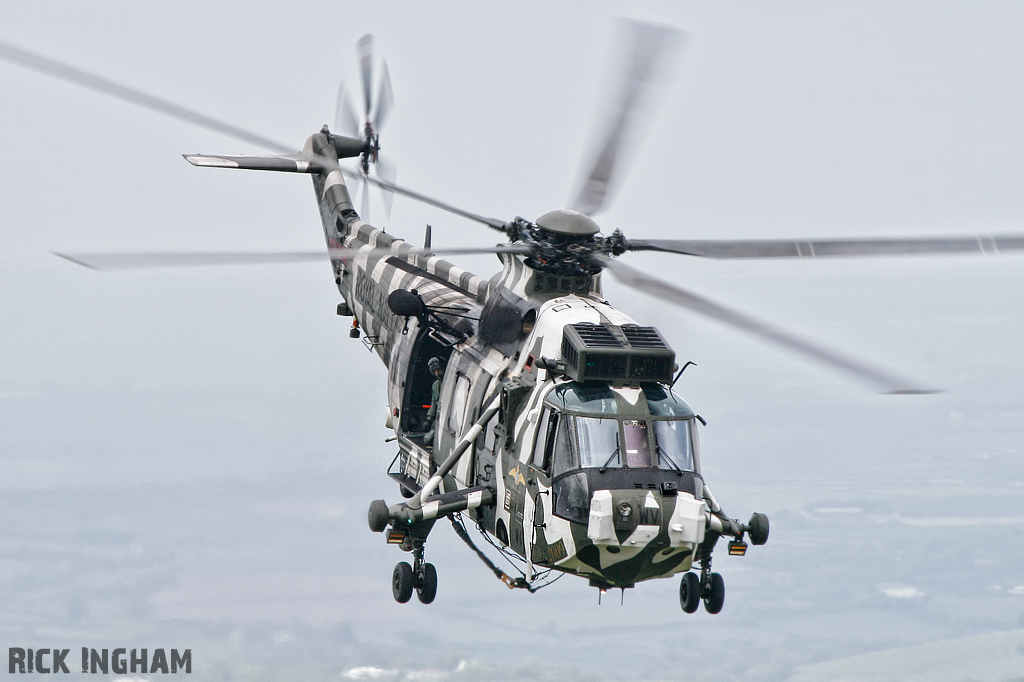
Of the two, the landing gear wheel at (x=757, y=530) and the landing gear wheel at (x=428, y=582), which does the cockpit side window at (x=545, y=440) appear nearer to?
the landing gear wheel at (x=428, y=582)

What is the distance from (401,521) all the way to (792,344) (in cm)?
859

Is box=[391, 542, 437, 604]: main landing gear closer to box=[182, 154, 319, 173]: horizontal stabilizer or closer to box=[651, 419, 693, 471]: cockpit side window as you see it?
box=[651, 419, 693, 471]: cockpit side window

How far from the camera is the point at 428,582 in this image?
880 inches

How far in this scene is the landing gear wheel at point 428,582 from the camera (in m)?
22.4

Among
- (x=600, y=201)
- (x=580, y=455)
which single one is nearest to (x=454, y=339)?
(x=600, y=201)

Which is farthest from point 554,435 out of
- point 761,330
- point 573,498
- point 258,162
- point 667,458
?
point 258,162

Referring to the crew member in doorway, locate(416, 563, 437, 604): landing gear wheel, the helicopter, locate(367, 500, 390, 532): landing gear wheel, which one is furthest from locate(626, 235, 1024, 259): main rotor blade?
locate(416, 563, 437, 604): landing gear wheel

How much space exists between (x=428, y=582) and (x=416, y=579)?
0.27 meters

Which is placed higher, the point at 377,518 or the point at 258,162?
the point at 258,162

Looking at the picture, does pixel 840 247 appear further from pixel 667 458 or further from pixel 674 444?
pixel 667 458

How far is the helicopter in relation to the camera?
1902cm

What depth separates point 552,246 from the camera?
71.0 feet

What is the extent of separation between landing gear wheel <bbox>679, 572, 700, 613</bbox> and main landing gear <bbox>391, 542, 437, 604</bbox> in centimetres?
451

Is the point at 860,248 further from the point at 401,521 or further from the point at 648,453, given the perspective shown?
the point at 401,521
